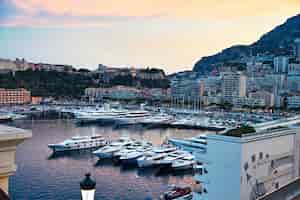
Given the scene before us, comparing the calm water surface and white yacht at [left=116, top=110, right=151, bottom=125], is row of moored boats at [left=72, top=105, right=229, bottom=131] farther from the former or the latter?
the calm water surface

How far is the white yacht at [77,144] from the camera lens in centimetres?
1276

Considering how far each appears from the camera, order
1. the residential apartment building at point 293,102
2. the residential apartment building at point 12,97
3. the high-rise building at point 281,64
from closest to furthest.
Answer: the residential apartment building at point 293,102, the residential apartment building at point 12,97, the high-rise building at point 281,64

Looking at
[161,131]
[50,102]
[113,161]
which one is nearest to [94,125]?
[161,131]

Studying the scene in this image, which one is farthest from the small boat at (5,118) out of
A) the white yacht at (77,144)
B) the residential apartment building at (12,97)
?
the residential apartment building at (12,97)

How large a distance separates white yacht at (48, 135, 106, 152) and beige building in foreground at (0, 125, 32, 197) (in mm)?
12205

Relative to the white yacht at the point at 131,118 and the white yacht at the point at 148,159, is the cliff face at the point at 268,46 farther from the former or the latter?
the white yacht at the point at 148,159

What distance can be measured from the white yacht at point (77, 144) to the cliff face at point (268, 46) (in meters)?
42.6

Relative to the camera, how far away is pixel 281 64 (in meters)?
46.6

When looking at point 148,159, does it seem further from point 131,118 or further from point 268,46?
point 268,46

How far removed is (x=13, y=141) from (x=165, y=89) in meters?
46.3

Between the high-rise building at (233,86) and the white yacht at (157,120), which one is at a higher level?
the high-rise building at (233,86)

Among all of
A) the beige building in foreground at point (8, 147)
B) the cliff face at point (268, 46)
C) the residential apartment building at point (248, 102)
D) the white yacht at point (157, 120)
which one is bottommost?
the white yacht at point (157, 120)

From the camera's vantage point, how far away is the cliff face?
54688mm

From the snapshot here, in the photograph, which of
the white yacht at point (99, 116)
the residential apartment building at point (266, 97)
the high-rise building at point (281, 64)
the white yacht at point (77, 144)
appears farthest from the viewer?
the high-rise building at point (281, 64)
